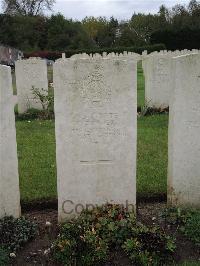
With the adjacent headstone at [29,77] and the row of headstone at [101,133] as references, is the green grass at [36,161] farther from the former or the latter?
the adjacent headstone at [29,77]

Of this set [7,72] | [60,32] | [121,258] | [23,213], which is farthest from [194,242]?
[60,32]

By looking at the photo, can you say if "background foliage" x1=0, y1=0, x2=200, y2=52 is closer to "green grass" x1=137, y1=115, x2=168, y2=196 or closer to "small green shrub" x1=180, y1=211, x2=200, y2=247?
"green grass" x1=137, y1=115, x2=168, y2=196

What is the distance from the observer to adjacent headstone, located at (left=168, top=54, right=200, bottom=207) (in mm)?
5172

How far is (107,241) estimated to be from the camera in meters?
4.59

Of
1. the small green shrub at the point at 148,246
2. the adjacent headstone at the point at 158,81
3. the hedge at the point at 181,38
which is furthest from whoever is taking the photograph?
the hedge at the point at 181,38

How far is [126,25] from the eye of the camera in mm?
66312

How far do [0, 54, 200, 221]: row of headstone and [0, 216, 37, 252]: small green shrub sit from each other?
7.2 inches

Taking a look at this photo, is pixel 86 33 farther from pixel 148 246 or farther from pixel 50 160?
pixel 148 246

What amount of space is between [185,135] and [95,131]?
44.3 inches

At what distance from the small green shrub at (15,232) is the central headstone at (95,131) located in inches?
17.3

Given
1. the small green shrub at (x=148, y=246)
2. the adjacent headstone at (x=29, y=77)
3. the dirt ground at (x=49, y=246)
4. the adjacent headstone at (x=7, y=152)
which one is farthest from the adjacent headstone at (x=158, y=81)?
the small green shrub at (x=148, y=246)

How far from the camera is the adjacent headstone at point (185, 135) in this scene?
517 cm

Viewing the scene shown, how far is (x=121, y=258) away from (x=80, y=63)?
7.01ft

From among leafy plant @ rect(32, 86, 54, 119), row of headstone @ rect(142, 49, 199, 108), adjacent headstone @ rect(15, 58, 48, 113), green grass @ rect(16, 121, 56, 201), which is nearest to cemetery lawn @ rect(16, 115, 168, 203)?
green grass @ rect(16, 121, 56, 201)
